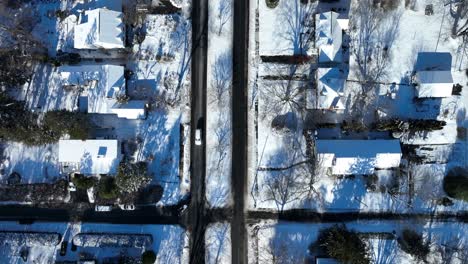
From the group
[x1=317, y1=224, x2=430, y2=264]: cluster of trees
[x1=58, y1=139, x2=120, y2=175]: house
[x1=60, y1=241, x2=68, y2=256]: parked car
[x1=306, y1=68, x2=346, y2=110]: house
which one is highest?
[x1=306, y1=68, x2=346, y2=110]: house

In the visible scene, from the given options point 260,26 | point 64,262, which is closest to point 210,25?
point 260,26

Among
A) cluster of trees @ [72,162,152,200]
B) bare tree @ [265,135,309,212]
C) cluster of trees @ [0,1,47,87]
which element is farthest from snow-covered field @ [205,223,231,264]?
cluster of trees @ [0,1,47,87]

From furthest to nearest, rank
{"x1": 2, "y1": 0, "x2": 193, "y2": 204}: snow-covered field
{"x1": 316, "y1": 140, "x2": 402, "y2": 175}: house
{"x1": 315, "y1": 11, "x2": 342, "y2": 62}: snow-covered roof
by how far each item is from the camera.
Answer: {"x1": 2, "y1": 0, "x2": 193, "y2": 204}: snow-covered field < {"x1": 315, "y1": 11, "x2": 342, "y2": 62}: snow-covered roof < {"x1": 316, "y1": 140, "x2": 402, "y2": 175}: house

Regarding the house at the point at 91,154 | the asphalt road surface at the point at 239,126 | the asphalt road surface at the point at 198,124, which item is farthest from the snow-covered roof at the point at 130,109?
the asphalt road surface at the point at 239,126

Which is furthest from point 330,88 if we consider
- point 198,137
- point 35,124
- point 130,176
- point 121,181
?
point 35,124

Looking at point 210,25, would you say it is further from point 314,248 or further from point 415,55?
point 314,248

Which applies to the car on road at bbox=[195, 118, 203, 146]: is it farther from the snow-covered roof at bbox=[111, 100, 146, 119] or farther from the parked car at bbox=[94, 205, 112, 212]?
the parked car at bbox=[94, 205, 112, 212]

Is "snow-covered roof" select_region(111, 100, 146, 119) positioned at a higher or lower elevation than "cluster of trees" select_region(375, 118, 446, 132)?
higher

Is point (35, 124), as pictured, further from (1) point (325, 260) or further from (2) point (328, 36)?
(1) point (325, 260)
